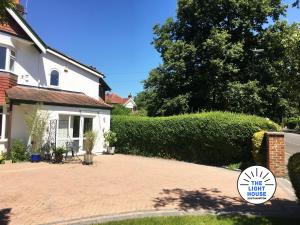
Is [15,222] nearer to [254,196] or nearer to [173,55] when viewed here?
[254,196]

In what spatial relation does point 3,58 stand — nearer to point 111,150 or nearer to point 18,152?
point 18,152

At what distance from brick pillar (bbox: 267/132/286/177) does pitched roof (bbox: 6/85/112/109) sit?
1187 cm

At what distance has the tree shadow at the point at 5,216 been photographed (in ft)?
23.7

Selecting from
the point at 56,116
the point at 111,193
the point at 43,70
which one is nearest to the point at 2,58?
the point at 43,70

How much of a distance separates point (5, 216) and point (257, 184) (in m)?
5.65

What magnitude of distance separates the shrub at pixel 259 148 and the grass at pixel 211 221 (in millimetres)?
6519

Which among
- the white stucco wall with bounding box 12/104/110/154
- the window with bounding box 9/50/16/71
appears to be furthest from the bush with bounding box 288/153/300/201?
the window with bounding box 9/50/16/71

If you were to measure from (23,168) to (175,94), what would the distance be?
15.4m

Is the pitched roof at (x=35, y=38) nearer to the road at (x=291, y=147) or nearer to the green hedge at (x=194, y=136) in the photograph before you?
the green hedge at (x=194, y=136)

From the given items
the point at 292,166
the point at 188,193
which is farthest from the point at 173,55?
the point at 292,166

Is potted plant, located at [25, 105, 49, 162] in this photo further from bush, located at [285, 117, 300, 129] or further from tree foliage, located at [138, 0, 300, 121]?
bush, located at [285, 117, 300, 129]

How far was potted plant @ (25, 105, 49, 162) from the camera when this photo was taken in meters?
17.6

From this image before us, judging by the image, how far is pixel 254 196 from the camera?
648cm

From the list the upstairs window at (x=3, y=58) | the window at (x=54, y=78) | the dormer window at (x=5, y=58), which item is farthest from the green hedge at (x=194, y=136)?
the upstairs window at (x=3, y=58)
